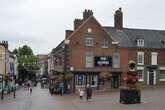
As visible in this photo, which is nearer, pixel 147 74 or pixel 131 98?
pixel 131 98

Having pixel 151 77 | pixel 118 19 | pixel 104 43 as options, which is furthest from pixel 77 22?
pixel 151 77

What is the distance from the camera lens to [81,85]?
2525 inches

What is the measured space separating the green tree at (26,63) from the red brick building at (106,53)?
172ft

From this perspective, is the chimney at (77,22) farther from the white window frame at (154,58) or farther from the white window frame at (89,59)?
the white window frame at (154,58)

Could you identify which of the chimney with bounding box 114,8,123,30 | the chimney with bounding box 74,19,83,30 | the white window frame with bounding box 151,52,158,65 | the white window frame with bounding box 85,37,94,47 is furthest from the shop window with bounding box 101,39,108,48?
the white window frame with bounding box 151,52,158,65

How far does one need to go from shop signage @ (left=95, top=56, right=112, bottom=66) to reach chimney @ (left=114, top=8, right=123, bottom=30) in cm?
661

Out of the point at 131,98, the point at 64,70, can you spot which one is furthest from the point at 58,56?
the point at 131,98

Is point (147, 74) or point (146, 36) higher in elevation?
point (146, 36)

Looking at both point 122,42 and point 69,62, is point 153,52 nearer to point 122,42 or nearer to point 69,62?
point 122,42

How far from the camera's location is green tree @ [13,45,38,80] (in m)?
121

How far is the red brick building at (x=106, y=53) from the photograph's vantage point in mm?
64562

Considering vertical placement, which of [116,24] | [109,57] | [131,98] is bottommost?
[131,98]

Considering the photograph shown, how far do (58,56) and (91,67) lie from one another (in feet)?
31.4

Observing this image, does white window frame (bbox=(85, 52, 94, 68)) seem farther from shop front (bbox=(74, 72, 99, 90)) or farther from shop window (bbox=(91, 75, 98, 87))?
shop window (bbox=(91, 75, 98, 87))
